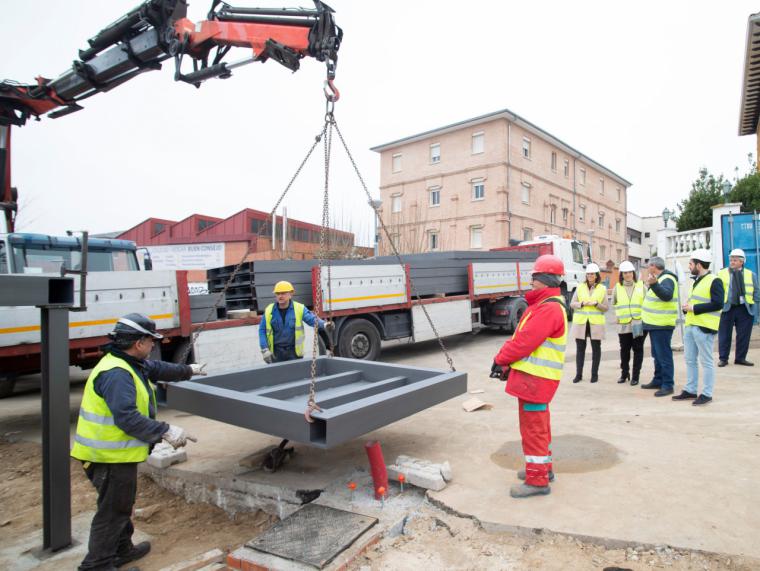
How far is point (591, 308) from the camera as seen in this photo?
6.68 meters

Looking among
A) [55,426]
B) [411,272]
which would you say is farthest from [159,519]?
[411,272]

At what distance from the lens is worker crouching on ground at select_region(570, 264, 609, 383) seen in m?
6.62

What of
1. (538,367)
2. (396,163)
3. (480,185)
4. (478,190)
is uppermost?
(396,163)

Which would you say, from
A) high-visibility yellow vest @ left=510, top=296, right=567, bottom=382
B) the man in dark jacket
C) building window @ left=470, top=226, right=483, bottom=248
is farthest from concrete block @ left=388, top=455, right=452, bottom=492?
building window @ left=470, top=226, right=483, bottom=248

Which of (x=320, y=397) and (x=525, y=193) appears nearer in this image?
(x=320, y=397)

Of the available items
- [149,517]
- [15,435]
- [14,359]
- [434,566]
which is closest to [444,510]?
[434,566]

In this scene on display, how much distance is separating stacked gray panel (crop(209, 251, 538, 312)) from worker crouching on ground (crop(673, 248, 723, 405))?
5153mm

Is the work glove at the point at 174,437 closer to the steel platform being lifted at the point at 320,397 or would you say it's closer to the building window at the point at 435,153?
the steel platform being lifted at the point at 320,397

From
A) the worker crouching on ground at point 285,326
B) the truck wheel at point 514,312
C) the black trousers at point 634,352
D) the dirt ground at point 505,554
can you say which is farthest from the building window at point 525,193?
the dirt ground at point 505,554

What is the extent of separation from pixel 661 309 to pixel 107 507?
5.93m

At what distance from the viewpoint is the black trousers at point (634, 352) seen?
6498mm

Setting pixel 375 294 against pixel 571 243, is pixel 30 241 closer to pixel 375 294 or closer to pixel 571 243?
pixel 375 294

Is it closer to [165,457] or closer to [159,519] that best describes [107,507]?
[159,519]

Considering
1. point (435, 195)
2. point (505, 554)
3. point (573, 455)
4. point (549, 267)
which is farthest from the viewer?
point (435, 195)
